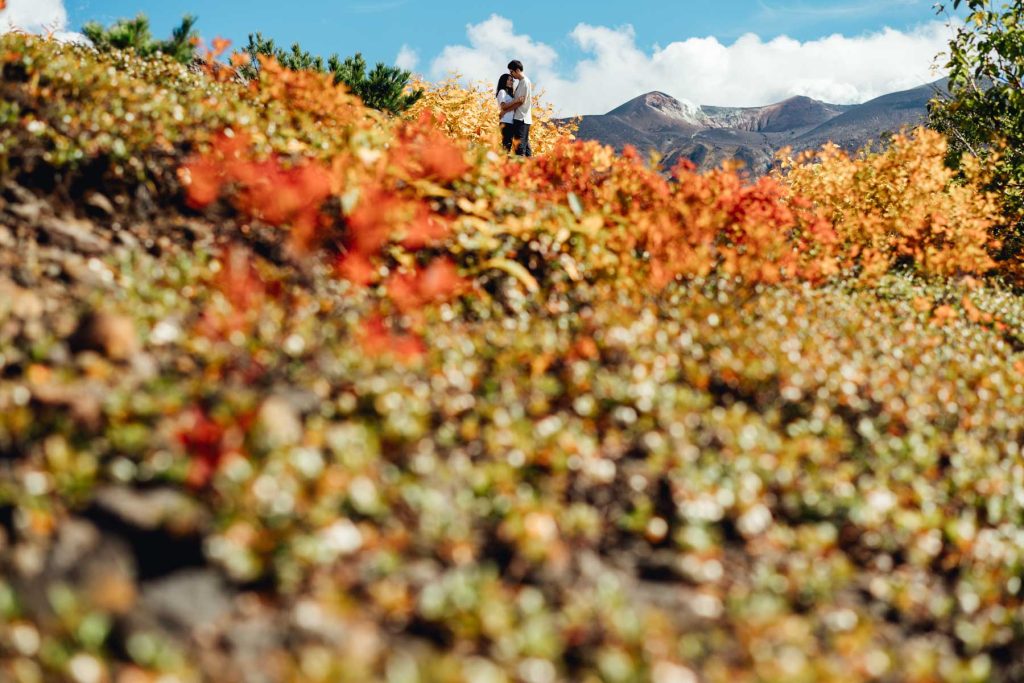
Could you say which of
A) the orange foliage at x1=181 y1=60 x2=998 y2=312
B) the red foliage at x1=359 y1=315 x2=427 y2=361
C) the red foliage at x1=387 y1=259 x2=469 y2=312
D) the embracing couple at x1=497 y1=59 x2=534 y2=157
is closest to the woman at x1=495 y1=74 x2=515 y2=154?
the embracing couple at x1=497 y1=59 x2=534 y2=157

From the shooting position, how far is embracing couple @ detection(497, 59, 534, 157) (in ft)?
41.8

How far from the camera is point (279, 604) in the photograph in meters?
2.83

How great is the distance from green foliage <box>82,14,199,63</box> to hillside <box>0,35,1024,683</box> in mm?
5698

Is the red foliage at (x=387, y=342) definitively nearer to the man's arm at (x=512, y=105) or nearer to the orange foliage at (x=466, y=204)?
the orange foliage at (x=466, y=204)

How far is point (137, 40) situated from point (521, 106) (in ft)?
24.4

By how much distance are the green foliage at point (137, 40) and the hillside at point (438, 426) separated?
5.70 m

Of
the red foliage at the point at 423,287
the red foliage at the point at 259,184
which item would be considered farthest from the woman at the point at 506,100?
the red foliage at the point at 423,287

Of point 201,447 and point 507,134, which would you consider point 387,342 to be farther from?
point 507,134

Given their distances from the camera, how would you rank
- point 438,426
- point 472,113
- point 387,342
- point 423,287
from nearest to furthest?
point 438,426
point 387,342
point 423,287
point 472,113

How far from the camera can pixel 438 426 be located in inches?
168

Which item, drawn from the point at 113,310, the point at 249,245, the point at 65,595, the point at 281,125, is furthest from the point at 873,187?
the point at 65,595

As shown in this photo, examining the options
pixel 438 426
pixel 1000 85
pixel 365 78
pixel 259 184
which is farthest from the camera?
pixel 365 78

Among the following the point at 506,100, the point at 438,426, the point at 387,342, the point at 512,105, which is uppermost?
the point at 506,100

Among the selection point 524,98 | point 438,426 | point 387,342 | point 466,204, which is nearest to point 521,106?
point 524,98
